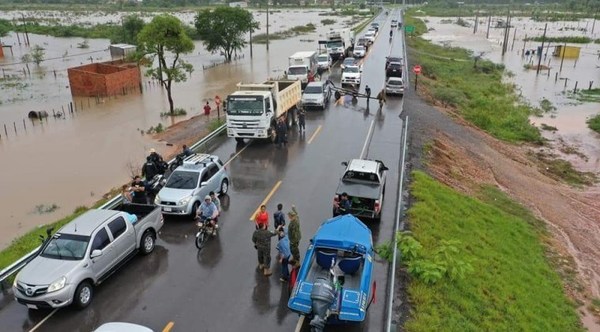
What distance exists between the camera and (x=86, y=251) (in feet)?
38.1

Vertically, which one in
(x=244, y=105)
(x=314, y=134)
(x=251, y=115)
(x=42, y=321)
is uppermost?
(x=244, y=105)

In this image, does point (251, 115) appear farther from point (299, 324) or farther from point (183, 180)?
point (299, 324)

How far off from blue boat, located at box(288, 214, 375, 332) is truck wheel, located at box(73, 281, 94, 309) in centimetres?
513

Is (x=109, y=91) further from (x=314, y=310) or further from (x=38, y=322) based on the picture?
(x=314, y=310)

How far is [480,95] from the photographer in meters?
46.6

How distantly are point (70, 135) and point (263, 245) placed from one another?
1070 inches

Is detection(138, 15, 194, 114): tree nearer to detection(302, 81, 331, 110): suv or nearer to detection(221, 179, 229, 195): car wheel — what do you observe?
detection(302, 81, 331, 110): suv

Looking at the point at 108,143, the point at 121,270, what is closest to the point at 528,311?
the point at 121,270

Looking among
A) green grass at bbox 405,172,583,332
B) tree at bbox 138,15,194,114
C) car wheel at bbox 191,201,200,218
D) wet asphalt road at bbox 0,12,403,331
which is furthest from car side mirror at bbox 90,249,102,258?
tree at bbox 138,15,194,114

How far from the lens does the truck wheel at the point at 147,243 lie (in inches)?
543

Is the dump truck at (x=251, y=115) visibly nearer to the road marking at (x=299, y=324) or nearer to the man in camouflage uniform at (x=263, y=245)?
the man in camouflage uniform at (x=263, y=245)

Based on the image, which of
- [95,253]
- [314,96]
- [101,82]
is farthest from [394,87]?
[95,253]

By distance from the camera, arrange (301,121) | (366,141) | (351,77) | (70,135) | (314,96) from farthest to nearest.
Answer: (351,77) → (70,135) → (314,96) → (301,121) → (366,141)

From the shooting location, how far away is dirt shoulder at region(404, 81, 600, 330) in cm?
1736
